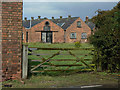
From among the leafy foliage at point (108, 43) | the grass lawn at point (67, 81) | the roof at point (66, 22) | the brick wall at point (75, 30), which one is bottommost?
the grass lawn at point (67, 81)

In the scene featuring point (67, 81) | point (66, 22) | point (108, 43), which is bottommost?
point (67, 81)

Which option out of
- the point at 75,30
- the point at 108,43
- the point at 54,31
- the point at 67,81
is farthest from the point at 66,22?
the point at 67,81

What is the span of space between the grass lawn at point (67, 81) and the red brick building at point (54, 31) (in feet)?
125

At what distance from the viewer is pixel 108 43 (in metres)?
10.8

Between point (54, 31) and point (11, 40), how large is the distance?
136ft

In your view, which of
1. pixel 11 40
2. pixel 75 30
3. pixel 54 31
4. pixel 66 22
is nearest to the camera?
pixel 11 40

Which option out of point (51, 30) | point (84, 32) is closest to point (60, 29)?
point (51, 30)

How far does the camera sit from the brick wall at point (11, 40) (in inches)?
352

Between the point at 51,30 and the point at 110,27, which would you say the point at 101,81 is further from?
the point at 51,30

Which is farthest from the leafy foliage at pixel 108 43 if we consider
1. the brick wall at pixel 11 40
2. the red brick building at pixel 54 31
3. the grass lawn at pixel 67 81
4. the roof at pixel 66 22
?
the roof at pixel 66 22

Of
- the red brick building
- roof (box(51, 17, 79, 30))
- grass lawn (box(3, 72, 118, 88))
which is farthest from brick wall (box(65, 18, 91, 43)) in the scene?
grass lawn (box(3, 72, 118, 88))

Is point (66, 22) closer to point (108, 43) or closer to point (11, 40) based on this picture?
point (108, 43)

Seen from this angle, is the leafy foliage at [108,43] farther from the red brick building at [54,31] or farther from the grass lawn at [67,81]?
the red brick building at [54,31]

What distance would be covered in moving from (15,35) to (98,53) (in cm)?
462
